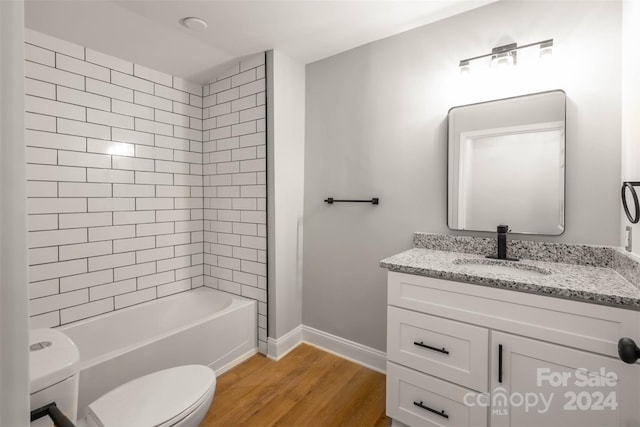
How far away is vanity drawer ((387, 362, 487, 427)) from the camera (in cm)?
138

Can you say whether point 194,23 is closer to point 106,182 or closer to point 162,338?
point 106,182

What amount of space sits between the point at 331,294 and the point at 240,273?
0.77 metres

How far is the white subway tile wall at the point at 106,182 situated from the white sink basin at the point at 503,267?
2237mm

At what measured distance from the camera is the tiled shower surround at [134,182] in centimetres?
193

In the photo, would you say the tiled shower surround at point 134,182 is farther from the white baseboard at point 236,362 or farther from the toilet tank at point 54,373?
the toilet tank at point 54,373

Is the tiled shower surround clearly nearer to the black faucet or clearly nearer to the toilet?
the toilet

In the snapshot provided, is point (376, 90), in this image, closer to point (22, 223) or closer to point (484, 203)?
point (484, 203)

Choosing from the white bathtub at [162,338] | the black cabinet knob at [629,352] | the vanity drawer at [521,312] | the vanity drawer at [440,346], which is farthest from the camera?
the white bathtub at [162,338]

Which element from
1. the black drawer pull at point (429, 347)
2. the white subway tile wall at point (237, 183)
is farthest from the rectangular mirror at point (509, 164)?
the white subway tile wall at point (237, 183)

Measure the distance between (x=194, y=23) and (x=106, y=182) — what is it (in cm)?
126

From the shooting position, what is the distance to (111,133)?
2.22 meters

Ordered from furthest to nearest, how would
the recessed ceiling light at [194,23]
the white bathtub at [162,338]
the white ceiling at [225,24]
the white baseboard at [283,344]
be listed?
the white baseboard at [283,344]
the recessed ceiling light at [194,23]
the white ceiling at [225,24]
the white bathtub at [162,338]

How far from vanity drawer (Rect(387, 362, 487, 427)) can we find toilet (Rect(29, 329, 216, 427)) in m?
0.92

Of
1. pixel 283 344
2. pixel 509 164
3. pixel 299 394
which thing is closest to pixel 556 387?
pixel 509 164
